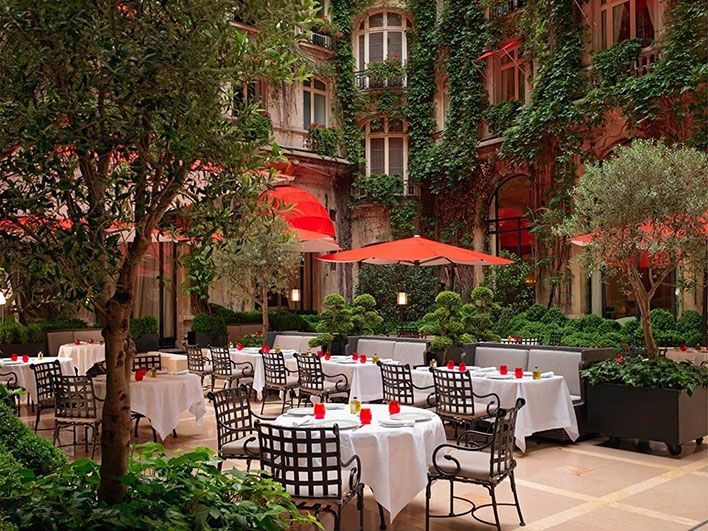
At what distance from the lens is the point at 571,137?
16.7 meters

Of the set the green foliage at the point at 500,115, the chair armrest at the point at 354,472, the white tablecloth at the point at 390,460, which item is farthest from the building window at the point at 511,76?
the chair armrest at the point at 354,472

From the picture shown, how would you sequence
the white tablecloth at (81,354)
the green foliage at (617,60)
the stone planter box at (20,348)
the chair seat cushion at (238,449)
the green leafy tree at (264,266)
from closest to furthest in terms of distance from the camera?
1. the chair seat cushion at (238,449)
2. the white tablecloth at (81,354)
3. the stone planter box at (20,348)
4. the green leafy tree at (264,266)
5. the green foliage at (617,60)

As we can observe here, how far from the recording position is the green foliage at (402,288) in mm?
20547

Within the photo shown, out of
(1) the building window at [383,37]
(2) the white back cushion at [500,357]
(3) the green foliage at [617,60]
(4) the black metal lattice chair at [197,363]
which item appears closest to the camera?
(2) the white back cushion at [500,357]

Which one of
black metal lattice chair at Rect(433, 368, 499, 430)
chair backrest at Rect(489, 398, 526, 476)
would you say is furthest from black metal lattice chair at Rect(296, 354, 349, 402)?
chair backrest at Rect(489, 398, 526, 476)

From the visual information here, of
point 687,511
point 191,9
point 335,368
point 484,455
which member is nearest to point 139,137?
point 191,9

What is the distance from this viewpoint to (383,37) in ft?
74.3

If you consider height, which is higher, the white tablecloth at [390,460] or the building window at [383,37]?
the building window at [383,37]

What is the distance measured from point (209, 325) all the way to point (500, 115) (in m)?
9.70

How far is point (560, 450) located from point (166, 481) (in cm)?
621

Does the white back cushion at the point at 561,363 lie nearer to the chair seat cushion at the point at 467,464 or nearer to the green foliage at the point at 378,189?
the chair seat cushion at the point at 467,464

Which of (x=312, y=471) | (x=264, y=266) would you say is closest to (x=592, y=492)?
(x=312, y=471)

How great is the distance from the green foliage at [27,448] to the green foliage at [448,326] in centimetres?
765

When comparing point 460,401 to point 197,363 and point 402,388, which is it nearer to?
point 402,388
